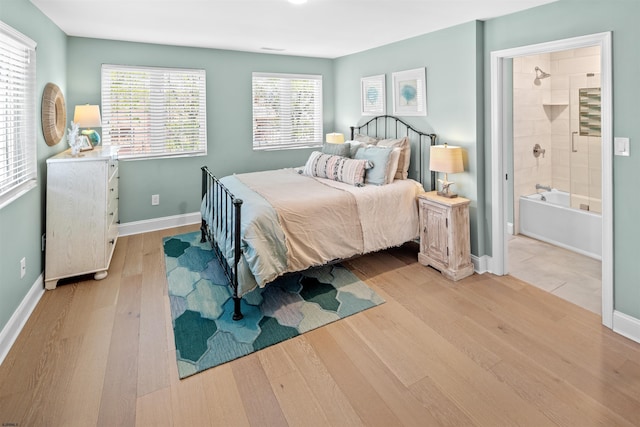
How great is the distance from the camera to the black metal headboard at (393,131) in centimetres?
404

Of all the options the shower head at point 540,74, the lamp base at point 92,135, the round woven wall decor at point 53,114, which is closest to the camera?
the round woven wall decor at point 53,114

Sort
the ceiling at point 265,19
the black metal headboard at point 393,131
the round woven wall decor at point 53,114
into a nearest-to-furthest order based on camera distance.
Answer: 1. the ceiling at point 265,19
2. the round woven wall decor at point 53,114
3. the black metal headboard at point 393,131

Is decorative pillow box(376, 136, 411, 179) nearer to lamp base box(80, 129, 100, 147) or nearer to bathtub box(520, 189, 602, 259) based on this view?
bathtub box(520, 189, 602, 259)

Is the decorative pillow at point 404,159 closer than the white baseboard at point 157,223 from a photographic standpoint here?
Yes

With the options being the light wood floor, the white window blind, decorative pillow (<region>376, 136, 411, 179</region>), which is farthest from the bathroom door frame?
the white window blind

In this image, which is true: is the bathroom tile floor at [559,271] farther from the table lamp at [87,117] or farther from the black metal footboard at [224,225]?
the table lamp at [87,117]

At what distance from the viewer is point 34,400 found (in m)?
1.89

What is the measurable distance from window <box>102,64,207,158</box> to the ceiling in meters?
0.43

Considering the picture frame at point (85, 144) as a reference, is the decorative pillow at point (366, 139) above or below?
above

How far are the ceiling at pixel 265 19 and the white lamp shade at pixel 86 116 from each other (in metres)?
0.80

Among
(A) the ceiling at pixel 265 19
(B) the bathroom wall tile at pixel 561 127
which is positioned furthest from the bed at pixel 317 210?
(B) the bathroom wall tile at pixel 561 127

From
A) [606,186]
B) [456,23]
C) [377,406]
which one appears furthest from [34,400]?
[456,23]

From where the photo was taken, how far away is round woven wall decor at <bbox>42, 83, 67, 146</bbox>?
3.16m

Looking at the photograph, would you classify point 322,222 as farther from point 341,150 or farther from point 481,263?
point 481,263
